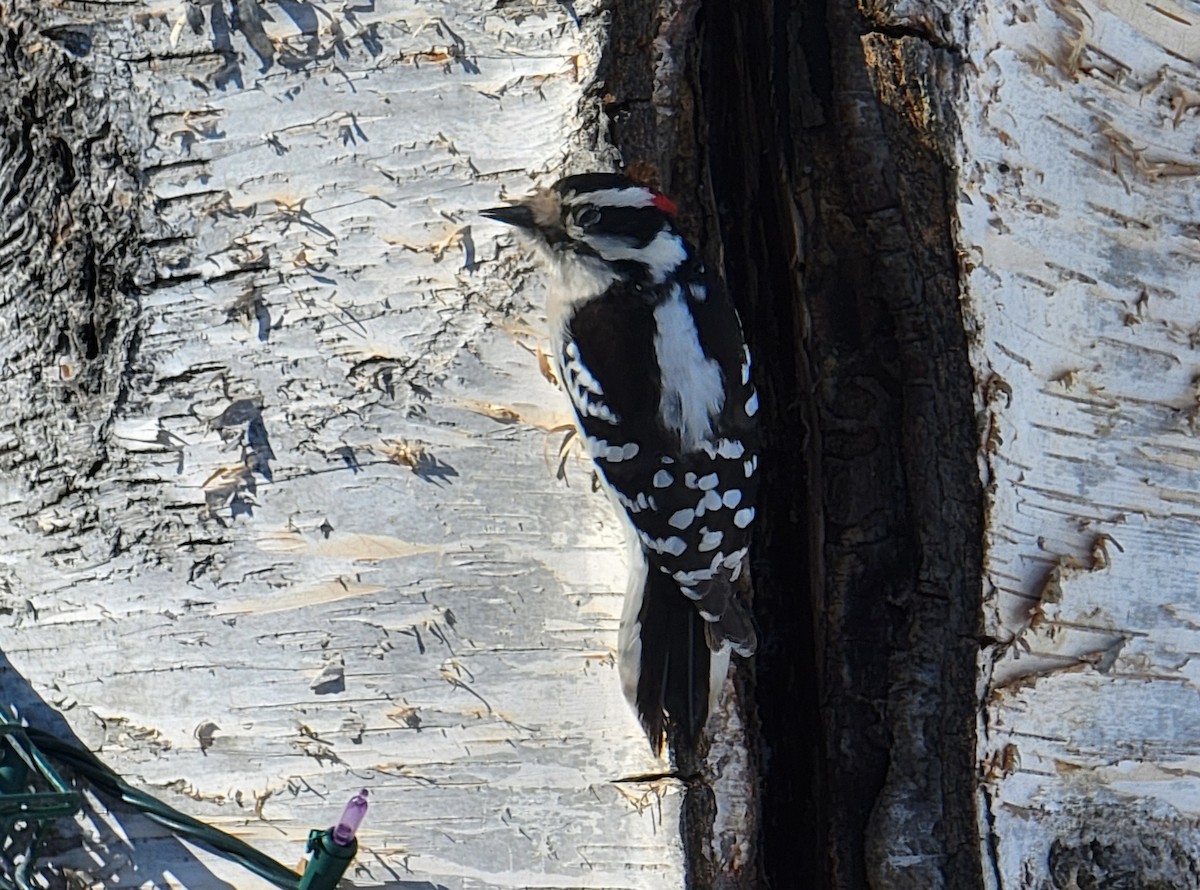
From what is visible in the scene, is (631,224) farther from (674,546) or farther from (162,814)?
Result: (162,814)

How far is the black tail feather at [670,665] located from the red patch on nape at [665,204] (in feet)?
1.23

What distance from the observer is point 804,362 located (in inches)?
55.7

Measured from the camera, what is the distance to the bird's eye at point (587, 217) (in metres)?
1.25

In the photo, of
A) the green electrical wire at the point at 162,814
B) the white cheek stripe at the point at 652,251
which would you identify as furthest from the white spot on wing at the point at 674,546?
the green electrical wire at the point at 162,814

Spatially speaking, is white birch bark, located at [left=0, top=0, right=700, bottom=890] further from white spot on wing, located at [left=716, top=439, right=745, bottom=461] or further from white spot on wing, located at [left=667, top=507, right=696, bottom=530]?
white spot on wing, located at [left=716, top=439, right=745, bottom=461]

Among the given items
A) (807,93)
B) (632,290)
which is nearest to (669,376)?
(632,290)

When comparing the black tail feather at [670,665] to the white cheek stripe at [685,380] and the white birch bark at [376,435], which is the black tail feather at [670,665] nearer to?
the white birch bark at [376,435]

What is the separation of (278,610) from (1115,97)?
1.01 metres

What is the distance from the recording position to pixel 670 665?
1252mm

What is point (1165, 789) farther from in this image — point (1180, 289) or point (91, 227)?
point (91, 227)

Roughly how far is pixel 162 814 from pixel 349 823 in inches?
8.7

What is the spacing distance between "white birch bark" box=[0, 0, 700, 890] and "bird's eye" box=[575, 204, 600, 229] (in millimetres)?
60

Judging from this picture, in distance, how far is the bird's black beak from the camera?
1.21 m

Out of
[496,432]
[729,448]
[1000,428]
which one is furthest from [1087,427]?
[496,432]
